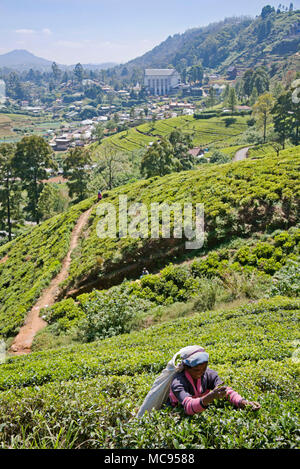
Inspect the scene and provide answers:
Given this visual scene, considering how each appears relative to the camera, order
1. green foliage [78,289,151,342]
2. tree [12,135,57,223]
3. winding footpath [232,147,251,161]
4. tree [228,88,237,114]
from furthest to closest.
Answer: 1. tree [228,88,237,114]
2. winding footpath [232,147,251,161]
3. tree [12,135,57,223]
4. green foliage [78,289,151,342]

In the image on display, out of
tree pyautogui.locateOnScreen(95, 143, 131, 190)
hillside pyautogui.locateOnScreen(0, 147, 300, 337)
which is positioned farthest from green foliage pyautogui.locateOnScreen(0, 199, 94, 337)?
tree pyautogui.locateOnScreen(95, 143, 131, 190)

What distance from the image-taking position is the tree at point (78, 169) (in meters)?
31.5

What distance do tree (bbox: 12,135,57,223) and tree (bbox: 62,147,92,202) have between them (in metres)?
1.56

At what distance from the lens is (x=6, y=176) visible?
30094mm

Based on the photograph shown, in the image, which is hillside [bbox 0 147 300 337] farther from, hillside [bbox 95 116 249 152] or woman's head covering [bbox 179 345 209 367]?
hillside [bbox 95 116 249 152]

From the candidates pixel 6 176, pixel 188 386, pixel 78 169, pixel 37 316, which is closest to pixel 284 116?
pixel 78 169

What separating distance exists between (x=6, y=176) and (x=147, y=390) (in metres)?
30.3

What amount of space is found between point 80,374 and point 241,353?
343cm

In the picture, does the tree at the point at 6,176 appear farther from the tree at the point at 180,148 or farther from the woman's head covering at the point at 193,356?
the woman's head covering at the point at 193,356

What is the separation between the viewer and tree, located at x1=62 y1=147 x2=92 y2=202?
3155 centimetres

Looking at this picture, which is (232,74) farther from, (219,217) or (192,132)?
(219,217)

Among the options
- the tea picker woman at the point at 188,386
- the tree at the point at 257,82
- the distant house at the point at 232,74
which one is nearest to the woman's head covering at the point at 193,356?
the tea picker woman at the point at 188,386
